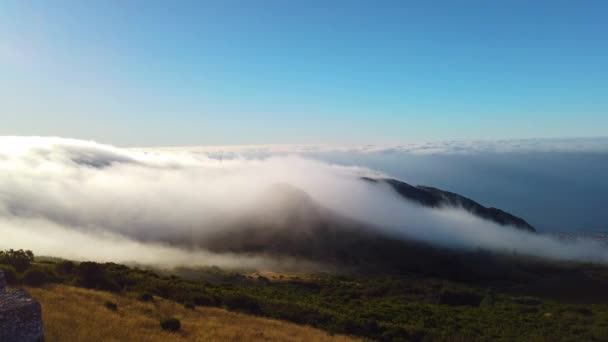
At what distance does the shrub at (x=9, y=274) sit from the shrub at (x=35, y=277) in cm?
52

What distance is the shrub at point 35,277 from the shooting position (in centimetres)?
2247

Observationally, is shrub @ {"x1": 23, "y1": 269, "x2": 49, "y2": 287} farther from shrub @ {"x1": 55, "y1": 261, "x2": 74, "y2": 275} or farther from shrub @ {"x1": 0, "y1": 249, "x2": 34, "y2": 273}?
shrub @ {"x1": 55, "y1": 261, "x2": 74, "y2": 275}

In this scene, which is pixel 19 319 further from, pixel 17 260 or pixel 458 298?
pixel 458 298

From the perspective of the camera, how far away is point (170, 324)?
18.5 meters

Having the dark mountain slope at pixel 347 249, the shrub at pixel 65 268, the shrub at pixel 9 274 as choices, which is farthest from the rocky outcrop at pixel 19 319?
the dark mountain slope at pixel 347 249

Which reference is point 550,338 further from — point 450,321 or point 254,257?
point 254,257

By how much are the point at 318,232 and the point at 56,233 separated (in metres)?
118

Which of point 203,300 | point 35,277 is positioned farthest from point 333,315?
point 35,277

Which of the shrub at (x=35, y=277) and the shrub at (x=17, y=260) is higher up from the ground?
the shrub at (x=17, y=260)

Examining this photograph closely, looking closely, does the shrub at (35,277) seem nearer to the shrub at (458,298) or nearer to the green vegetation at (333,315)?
the green vegetation at (333,315)

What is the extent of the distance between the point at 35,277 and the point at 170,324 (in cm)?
1091

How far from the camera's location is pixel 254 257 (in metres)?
140

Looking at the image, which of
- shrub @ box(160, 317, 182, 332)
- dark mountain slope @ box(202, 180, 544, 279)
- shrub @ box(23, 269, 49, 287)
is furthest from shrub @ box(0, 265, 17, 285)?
dark mountain slope @ box(202, 180, 544, 279)

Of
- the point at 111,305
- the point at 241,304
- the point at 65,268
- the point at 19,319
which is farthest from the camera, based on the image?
the point at 65,268
